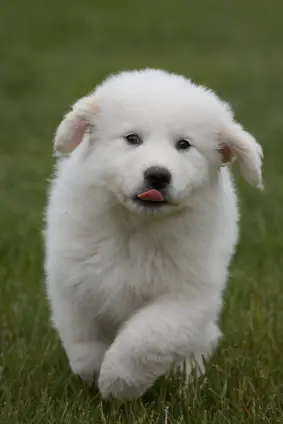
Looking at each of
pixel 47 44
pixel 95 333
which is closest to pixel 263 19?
pixel 47 44

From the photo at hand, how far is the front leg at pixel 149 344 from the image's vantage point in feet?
12.5

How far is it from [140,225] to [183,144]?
39 centimetres

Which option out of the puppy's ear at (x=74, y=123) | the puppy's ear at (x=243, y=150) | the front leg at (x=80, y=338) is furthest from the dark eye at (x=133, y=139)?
the front leg at (x=80, y=338)

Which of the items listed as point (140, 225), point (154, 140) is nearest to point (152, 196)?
point (154, 140)

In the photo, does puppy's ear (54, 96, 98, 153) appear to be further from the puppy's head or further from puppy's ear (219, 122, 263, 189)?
puppy's ear (219, 122, 263, 189)

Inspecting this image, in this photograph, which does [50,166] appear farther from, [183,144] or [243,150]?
[183,144]

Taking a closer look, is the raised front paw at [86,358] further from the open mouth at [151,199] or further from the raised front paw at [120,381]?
the open mouth at [151,199]

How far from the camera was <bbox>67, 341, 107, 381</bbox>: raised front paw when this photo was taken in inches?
163

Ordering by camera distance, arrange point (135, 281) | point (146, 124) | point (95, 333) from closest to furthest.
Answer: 1. point (146, 124)
2. point (135, 281)
3. point (95, 333)

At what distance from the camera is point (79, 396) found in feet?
13.3

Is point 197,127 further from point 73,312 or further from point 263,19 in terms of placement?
point 263,19

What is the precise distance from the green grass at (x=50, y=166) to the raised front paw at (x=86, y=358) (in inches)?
3.2

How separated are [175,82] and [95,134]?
39 cm

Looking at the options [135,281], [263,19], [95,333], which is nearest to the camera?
[135,281]
